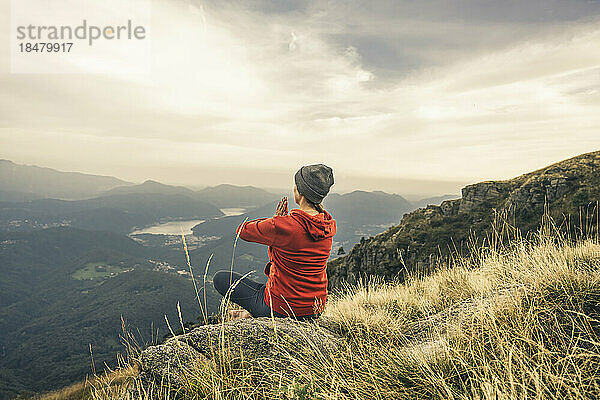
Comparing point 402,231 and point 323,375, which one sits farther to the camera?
point 402,231

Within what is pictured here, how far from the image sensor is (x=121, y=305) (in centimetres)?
17812

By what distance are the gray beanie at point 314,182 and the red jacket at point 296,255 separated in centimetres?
21

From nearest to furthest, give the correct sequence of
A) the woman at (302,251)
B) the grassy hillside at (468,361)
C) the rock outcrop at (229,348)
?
the grassy hillside at (468,361) < the rock outcrop at (229,348) < the woman at (302,251)

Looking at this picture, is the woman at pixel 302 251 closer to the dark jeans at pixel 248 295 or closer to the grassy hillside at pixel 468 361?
the dark jeans at pixel 248 295

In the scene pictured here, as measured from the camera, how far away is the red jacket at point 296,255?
334cm

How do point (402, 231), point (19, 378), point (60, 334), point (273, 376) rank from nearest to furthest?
point (273, 376), point (402, 231), point (19, 378), point (60, 334)

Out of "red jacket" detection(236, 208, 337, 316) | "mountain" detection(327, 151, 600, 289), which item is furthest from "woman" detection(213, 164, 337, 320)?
"mountain" detection(327, 151, 600, 289)

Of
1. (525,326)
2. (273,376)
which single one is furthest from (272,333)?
(525,326)

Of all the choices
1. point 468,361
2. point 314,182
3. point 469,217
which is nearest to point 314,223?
point 314,182

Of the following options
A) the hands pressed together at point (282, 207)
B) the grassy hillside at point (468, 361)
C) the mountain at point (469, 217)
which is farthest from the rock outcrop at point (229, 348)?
the mountain at point (469, 217)

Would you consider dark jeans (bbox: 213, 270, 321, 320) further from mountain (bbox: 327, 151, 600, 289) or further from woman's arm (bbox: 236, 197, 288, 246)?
mountain (bbox: 327, 151, 600, 289)

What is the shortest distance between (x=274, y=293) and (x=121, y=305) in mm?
205673

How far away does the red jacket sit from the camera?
3.34 meters

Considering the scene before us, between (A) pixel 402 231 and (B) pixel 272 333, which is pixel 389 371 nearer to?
(B) pixel 272 333
